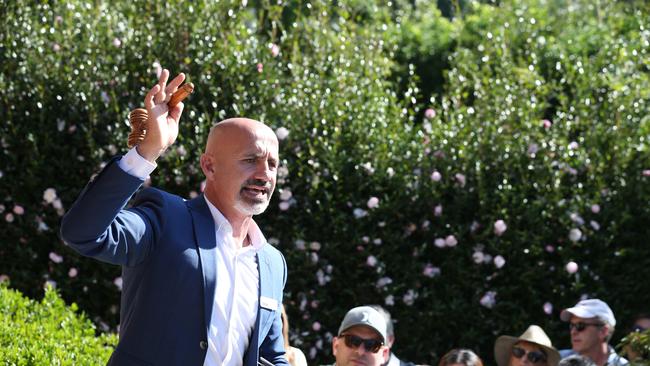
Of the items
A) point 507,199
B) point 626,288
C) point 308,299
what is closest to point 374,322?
point 308,299

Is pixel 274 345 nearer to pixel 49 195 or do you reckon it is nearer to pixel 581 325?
pixel 581 325

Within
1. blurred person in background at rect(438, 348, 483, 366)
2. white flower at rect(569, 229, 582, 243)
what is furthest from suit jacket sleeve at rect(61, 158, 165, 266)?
white flower at rect(569, 229, 582, 243)

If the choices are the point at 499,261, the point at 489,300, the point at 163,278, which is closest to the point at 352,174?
the point at 499,261

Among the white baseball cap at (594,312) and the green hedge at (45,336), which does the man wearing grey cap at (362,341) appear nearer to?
the green hedge at (45,336)

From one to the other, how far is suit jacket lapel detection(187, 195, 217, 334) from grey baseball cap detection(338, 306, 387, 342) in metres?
2.60

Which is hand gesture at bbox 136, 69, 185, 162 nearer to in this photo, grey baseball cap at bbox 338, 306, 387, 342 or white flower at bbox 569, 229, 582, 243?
grey baseball cap at bbox 338, 306, 387, 342

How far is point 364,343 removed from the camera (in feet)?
19.9

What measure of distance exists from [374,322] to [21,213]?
308cm

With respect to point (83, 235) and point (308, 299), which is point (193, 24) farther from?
point (83, 235)

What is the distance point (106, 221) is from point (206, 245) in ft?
1.58

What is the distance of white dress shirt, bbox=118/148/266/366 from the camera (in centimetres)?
346

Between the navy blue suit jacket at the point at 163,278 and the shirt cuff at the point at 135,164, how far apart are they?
2cm

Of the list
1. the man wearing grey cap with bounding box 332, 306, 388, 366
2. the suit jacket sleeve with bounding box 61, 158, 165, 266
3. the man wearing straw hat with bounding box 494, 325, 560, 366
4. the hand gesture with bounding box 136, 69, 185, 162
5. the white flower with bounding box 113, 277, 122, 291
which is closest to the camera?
the suit jacket sleeve with bounding box 61, 158, 165, 266

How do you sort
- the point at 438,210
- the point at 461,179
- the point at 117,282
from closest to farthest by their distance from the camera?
the point at 117,282, the point at 438,210, the point at 461,179
